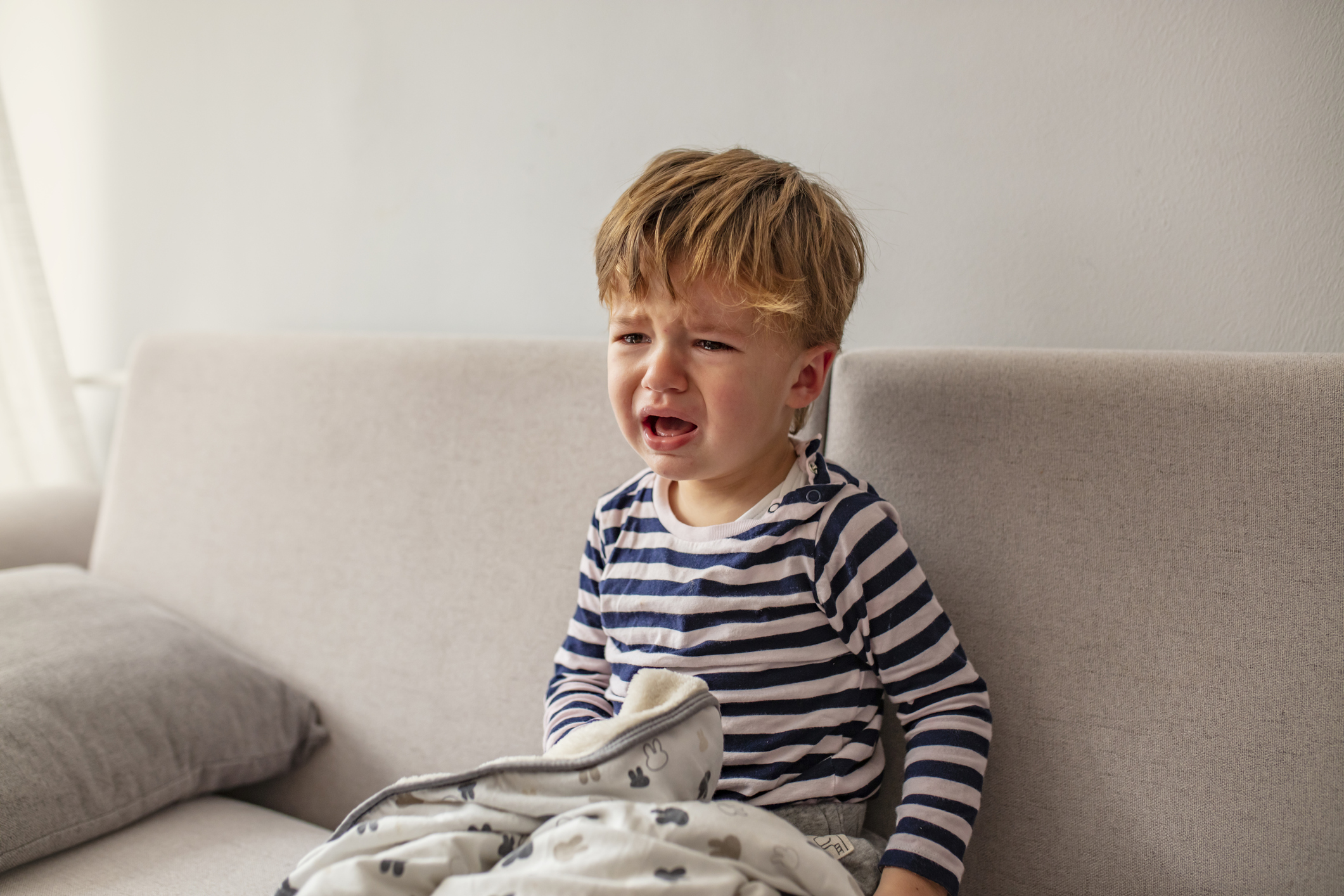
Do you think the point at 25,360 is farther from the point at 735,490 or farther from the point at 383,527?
the point at 735,490

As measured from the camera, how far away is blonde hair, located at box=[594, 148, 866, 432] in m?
0.77

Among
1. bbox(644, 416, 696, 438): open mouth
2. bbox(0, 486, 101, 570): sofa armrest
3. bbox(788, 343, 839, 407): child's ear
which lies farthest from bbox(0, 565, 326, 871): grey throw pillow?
bbox(788, 343, 839, 407): child's ear

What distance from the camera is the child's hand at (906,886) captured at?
72 centimetres

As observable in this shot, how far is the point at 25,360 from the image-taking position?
1.71 m

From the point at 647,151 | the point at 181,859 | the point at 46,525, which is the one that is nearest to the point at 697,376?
the point at 647,151

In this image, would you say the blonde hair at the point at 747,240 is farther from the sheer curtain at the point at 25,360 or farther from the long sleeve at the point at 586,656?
the sheer curtain at the point at 25,360

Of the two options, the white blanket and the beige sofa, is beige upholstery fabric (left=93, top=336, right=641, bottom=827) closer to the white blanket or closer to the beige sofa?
the beige sofa

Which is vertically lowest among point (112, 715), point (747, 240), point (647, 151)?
point (112, 715)

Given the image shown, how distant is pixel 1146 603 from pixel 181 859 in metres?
0.97

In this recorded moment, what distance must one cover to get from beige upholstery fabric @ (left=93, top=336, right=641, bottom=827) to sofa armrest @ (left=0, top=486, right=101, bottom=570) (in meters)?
0.11

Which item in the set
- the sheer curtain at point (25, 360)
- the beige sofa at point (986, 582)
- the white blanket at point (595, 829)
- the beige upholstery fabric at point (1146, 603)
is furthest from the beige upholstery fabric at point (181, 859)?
the sheer curtain at point (25, 360)

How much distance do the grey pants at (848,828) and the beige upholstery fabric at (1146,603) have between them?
3.4 inches

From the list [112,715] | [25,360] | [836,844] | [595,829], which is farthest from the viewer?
[25,360]

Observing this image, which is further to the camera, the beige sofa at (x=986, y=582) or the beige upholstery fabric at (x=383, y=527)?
the beige upholstery fabric at (x=383, y=527)
